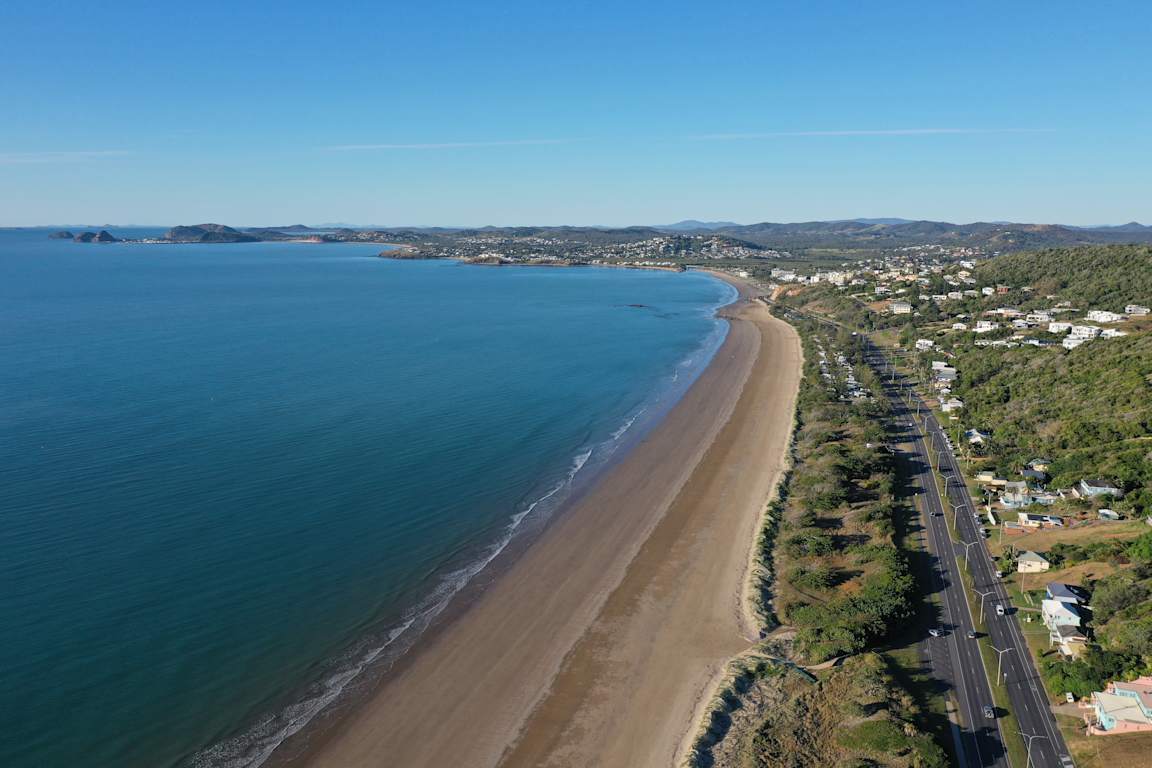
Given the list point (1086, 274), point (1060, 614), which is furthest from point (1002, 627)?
point (1086, 274)

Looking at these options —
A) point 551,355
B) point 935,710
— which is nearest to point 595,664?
point 935,710

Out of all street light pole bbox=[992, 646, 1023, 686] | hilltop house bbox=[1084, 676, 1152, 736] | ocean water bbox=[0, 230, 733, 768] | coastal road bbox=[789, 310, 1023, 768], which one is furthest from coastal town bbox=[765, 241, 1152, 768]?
ocean water bbox=[0, 230, 733, 768]

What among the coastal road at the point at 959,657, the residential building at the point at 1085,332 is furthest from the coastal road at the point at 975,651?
the residential building at the point at 1085,332

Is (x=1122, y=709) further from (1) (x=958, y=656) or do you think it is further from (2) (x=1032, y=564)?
(2) (x=1032, y=564)

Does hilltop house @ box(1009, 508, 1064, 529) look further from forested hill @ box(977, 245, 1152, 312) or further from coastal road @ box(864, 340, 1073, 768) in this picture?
forested hill @ box(977, 245, 1152, 312)

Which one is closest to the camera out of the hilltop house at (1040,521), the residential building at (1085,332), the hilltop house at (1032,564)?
the hilltop house at (1032,564)

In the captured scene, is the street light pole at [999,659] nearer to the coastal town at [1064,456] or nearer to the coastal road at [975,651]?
the coastal road at [975,651]

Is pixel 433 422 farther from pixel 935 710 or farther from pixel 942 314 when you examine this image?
pixel 942 314
